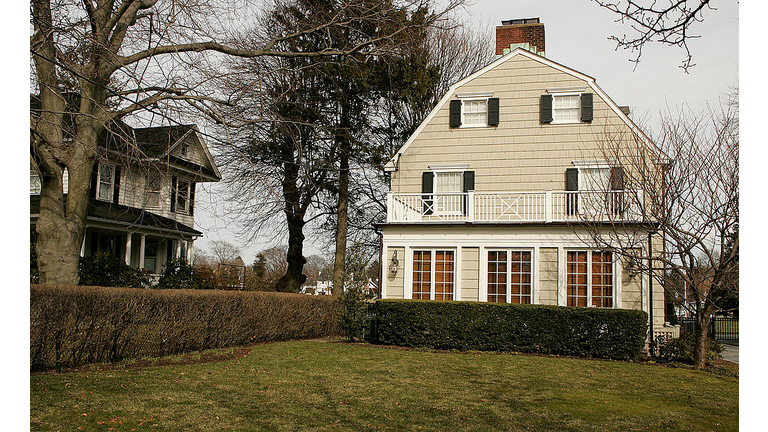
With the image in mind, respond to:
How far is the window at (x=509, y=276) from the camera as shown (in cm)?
1609

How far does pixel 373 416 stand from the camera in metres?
6.82

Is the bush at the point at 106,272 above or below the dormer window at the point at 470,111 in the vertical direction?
below

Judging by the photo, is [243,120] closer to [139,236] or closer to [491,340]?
[491,340]

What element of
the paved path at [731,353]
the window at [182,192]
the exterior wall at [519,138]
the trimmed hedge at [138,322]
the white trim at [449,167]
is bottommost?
the paved path at [731,353]

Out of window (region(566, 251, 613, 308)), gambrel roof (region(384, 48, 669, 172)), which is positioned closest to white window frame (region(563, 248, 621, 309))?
window (region(566, 251, 613, 308))

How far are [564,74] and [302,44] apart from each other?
370 inches

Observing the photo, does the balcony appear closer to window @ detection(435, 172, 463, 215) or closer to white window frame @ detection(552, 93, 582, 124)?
window @ detection(435, 172, 463, 215)

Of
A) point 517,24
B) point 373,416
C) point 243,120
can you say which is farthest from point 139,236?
point 373,416

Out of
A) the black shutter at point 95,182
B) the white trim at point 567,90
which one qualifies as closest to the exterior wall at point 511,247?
the white trim at point 567,90

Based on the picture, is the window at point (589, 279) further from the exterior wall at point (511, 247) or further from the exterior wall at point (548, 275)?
the exterior wall at point (548, 275)

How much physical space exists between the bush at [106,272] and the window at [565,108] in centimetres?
1451

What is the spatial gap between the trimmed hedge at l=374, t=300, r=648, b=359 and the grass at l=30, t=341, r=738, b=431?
5.96 ft

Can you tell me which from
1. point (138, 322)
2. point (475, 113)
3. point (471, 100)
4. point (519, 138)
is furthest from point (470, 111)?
point (138, 322)

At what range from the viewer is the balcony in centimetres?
1588
